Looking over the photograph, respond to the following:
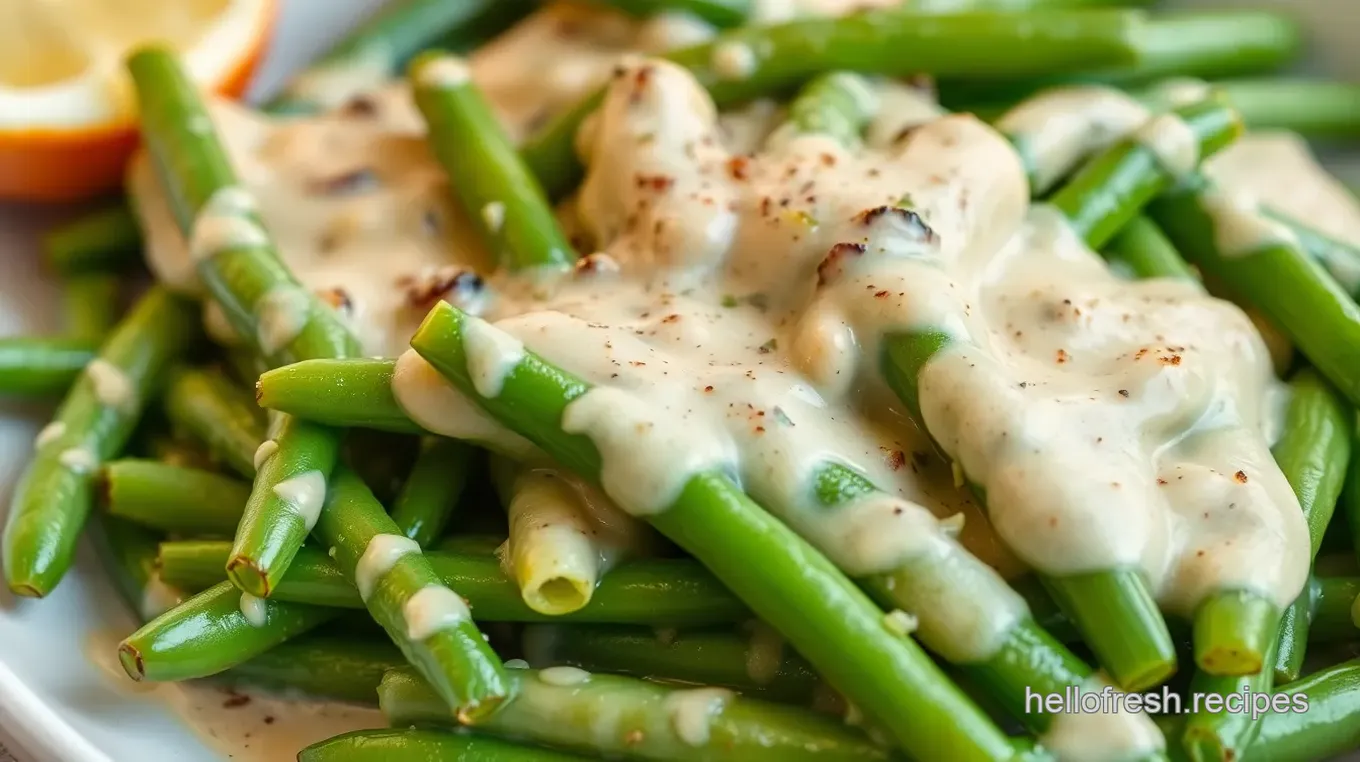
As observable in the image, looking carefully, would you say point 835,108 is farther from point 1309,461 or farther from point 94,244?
point 94,244

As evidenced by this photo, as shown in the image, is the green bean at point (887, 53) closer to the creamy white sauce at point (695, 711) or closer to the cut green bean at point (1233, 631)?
the creamy white sauce at point (695, 711)

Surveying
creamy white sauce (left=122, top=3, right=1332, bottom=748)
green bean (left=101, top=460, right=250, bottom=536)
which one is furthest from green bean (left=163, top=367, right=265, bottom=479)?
creamy white sauce (left=122, top=3, right=1332, bottom=748)

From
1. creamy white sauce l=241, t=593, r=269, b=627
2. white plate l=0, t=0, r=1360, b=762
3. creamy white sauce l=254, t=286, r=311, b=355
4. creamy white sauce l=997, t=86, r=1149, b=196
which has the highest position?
creamy white sauce l=997, t=86, r=1149, b=196

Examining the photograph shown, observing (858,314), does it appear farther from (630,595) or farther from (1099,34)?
(1099,34)

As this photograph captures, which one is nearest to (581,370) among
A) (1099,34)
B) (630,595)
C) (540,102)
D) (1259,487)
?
(630,595)

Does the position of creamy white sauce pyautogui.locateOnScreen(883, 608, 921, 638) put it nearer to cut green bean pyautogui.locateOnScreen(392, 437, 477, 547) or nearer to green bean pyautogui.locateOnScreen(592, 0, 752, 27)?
cut green bean pyautogui.locateOnScreen(392, 437, 477, 547)

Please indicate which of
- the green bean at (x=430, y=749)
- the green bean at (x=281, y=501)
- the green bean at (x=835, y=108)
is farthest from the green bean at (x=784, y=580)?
the green bean at (x=835, y=108)

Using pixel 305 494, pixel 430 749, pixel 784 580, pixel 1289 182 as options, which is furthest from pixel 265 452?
pixel 1289 182
